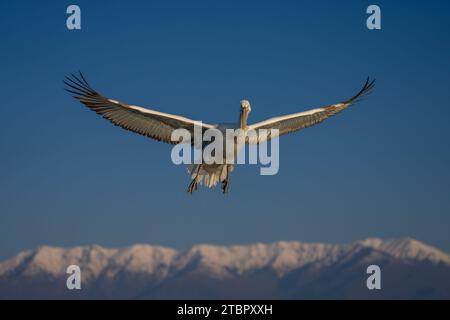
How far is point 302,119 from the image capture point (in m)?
35.5

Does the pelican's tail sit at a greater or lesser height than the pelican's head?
lesser

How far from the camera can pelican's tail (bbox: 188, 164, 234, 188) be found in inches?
1292

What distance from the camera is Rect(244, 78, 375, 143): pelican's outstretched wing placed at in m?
34.0

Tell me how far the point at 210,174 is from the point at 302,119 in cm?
478

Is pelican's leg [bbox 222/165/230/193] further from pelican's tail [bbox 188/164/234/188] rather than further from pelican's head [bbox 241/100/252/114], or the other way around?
pelican's head [bbox 241/100/252/114]

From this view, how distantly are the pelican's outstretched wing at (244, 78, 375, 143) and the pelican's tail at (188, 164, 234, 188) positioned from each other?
1.77 metres

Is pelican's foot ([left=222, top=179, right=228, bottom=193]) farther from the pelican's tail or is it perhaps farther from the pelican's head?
the pelican's head

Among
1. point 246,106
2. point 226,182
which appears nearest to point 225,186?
point 226,182

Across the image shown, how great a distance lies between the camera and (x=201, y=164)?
33.0m

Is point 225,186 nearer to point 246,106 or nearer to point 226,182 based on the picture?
point 226,182

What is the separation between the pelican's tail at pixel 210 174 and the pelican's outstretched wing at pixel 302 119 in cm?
177

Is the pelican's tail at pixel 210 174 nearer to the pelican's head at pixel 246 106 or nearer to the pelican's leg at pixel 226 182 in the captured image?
the pelican's leg at pixel 226 182
